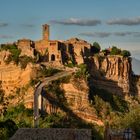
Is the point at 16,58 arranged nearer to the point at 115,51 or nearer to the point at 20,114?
the point at 20,114

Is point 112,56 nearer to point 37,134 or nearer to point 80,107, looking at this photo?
point 80,107

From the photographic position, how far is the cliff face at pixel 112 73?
96.2 metres

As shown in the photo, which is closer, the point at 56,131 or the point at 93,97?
the point at 56,131

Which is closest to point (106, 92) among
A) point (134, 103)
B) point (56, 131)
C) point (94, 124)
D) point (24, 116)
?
point (134, 103)

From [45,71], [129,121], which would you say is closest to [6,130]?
[129,121]

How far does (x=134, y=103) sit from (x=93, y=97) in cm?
920

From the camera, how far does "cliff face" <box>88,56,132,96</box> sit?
9625 centimetres

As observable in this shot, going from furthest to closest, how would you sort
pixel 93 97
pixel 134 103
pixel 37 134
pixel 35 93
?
pixel 134 103 → pixel 93 97 → pixel 35 93 → pixel 37 134

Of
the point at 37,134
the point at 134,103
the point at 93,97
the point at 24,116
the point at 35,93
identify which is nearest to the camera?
the point at 37,134

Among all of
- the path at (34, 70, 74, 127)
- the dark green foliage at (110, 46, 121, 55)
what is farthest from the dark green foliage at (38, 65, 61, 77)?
the dark green foliage at (110, 46, 121, 55)

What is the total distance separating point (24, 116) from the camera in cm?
7938

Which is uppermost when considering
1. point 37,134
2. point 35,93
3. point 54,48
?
point 54,48

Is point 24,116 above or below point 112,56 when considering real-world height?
below

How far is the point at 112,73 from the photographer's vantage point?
323 feet
